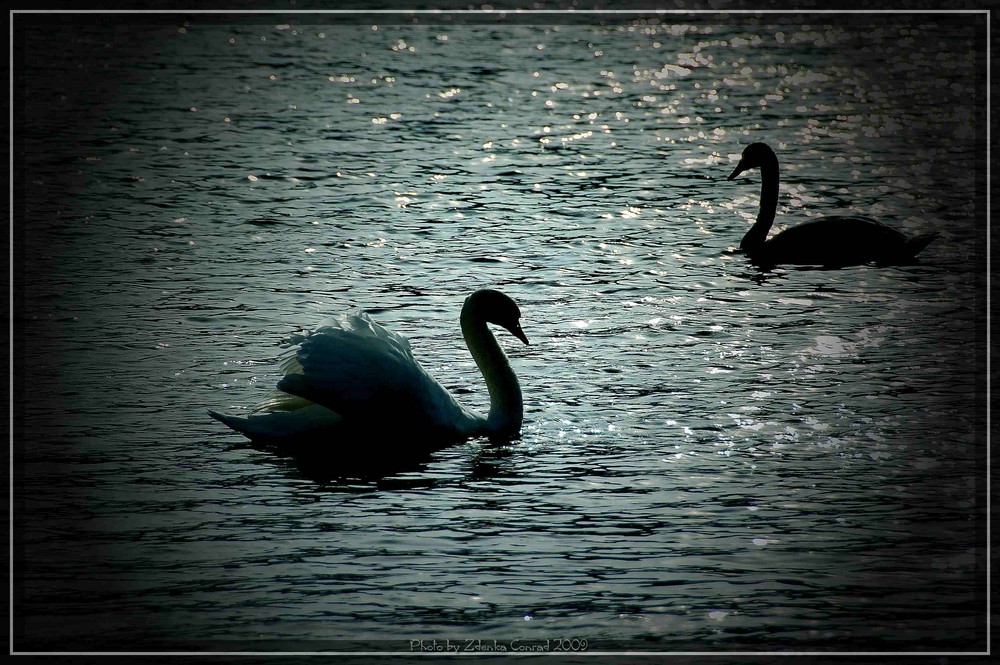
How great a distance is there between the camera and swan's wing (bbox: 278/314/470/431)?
9.91m

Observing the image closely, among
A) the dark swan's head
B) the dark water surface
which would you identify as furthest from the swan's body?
the dark swan's head

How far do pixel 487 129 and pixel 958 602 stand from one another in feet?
42.9

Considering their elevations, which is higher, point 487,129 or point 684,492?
point 487,129

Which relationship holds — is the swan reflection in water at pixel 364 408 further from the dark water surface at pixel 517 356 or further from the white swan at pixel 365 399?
the dark water surface at pixel 517 356

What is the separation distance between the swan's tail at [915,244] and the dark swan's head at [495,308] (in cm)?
529

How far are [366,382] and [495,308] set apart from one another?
127 centimetres

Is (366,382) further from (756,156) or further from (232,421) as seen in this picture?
(756,156)

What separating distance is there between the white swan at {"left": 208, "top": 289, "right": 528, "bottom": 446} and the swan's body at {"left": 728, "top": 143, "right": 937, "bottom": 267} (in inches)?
203

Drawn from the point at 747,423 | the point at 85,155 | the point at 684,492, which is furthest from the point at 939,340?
the point at 85,155

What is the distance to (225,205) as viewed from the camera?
1631cm

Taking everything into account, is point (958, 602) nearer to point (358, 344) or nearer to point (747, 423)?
point (747, 423)

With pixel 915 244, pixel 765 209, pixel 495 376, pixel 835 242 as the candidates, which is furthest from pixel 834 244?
pixel 495 376

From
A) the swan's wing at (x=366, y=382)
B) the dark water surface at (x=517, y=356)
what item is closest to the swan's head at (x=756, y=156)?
the dark water surface at (x=517, y=356)

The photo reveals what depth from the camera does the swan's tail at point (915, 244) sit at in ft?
48.1
